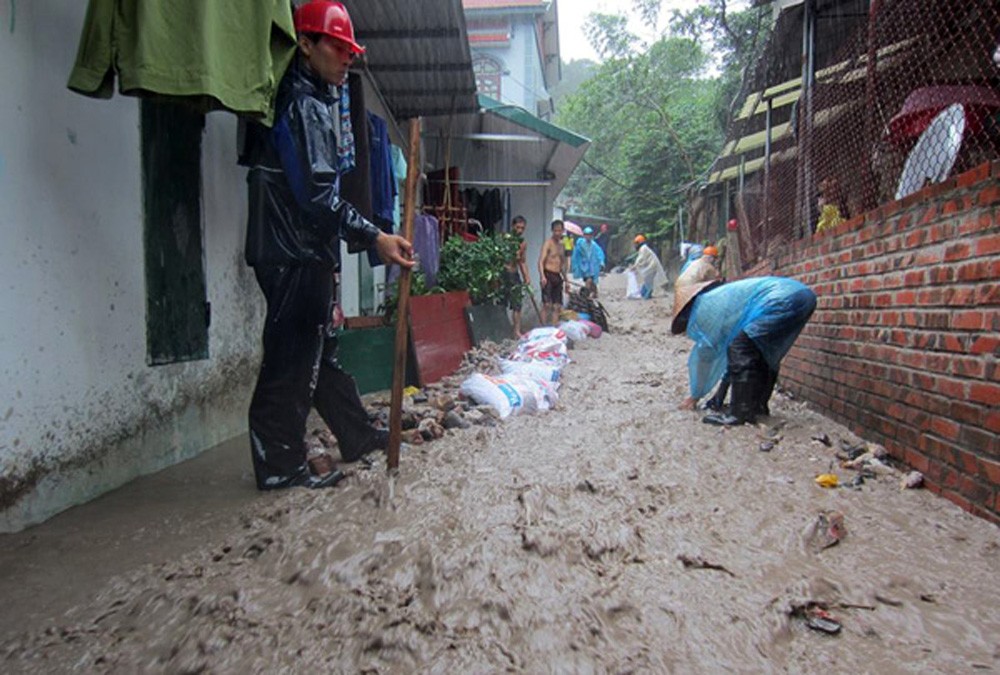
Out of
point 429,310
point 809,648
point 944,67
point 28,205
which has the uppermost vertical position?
point 944,67

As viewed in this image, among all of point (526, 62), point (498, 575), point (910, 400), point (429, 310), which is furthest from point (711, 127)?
point (498, 575)

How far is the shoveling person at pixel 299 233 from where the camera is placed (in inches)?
86.5

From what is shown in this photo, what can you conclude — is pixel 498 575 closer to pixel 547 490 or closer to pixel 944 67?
pixel 547 490

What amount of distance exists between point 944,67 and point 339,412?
3598 millimetres

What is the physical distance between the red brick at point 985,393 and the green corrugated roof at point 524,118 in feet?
20.5

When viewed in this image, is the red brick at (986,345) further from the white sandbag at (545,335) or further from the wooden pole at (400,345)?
the white sandbag at (545,335)

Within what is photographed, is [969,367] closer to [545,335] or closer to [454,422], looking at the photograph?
[454,422]

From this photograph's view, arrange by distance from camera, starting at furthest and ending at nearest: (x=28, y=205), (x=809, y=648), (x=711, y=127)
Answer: (x=711, y=127) → (x=28, y=205) → (x=809, y=648)

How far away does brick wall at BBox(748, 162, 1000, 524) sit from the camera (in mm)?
2033

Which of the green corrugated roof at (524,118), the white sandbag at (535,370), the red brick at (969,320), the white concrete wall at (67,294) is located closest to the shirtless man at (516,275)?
the green corrugated roof at (524,118)

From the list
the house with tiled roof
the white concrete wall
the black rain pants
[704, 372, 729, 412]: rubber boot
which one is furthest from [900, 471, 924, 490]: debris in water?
the house with tiled roof

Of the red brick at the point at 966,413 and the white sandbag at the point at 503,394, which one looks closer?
the red brick at the point at 966,413

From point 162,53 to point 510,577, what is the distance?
199 cm

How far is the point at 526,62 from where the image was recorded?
18.4 m
